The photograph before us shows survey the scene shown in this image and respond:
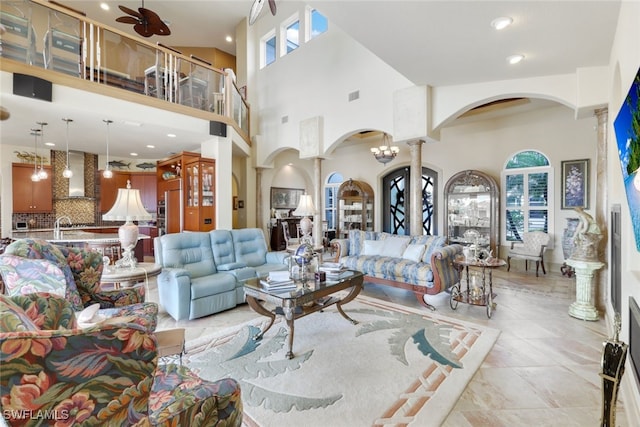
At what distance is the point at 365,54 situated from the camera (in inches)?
236

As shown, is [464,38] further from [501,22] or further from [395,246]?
[395,246]

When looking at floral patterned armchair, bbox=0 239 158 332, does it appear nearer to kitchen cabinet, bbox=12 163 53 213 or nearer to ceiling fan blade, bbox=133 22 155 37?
ceiling fan blade, bbox=133 22 155 37

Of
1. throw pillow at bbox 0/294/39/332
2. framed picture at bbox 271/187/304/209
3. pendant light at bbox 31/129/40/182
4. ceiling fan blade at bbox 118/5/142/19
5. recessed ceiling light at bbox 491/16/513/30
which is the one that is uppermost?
ceiling fan blade at bbox 118/5/142/19

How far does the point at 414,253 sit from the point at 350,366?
2.50m

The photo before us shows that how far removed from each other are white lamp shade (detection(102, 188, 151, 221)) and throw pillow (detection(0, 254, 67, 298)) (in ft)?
3.62

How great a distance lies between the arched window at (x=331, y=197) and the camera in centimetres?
1006

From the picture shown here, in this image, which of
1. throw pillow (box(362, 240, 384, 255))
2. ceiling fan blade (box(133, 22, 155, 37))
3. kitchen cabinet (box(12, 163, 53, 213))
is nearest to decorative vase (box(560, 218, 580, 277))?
throw pillow (box(362, 240, 384, 255))

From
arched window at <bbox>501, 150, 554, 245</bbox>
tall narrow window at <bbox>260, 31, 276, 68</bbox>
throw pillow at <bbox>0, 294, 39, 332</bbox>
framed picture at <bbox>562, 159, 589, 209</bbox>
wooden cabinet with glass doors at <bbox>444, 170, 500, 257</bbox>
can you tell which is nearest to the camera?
throw pillow at <bbox>0, 294, 39, 332</bbox>

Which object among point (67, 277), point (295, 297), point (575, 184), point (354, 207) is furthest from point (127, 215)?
point (575, 184)

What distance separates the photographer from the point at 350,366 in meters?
2.53

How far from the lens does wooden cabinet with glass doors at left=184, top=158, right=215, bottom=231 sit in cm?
591

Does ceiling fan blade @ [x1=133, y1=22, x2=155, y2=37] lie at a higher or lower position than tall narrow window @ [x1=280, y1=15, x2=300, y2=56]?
lower

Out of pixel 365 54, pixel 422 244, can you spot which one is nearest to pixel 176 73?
pixel 365 54

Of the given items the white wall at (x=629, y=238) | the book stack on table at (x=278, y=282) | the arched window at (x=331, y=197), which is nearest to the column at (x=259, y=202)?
the arched window at (x=331, y=197)
